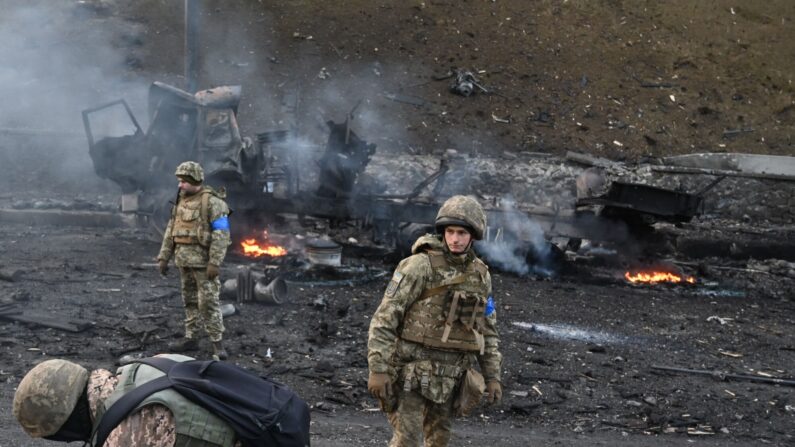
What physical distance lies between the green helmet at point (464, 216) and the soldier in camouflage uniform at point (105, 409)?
2.06m

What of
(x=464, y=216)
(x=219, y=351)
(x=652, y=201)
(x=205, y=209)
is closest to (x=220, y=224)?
(x=205, y=209)

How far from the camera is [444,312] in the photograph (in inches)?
191

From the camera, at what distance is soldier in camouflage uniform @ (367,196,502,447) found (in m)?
4.78

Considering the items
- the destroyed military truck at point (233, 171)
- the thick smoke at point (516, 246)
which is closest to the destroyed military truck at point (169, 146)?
the destroyed military truck at point (233, 171)

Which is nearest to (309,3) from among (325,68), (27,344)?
(325,68)

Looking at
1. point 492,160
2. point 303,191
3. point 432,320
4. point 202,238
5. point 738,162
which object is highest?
point 738,162

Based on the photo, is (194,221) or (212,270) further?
(194,221)

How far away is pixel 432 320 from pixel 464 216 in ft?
2.22

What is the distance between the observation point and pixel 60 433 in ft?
10.7

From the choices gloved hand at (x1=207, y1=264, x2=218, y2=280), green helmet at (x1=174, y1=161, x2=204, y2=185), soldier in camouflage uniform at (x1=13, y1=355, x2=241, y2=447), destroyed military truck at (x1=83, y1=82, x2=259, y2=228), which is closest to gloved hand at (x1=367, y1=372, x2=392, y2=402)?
soldier in camouflage uniform at (x1=13, y1=355, x2=241, y2=447)

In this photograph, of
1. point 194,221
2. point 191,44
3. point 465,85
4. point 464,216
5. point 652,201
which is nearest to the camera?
point 464,216

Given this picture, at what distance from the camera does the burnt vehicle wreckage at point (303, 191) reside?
12.6 m

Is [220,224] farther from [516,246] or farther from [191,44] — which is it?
[191,44]

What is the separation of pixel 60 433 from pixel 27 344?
5.40 m
